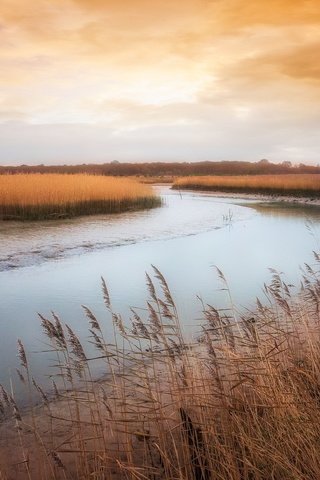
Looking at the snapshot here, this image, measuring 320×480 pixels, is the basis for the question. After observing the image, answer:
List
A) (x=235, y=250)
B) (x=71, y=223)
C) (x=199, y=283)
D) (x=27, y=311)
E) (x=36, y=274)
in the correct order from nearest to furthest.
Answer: (x=27, y=311), (x=199, y=283), (x=36, y=274), (x=235, y=250), (x=71, y=223)

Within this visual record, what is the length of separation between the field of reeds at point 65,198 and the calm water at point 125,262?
1387mm

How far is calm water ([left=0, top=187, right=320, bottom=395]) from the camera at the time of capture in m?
6.78

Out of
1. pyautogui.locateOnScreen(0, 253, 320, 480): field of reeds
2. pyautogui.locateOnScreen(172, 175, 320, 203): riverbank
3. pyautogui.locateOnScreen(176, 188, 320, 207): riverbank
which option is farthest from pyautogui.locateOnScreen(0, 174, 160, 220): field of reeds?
pyautogui.locateOnScreen(0, 253, 320, 480): field of reeds

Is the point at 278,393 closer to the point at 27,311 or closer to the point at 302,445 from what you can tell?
the point at 302,445

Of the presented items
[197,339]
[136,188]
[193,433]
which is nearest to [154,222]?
[136,188]

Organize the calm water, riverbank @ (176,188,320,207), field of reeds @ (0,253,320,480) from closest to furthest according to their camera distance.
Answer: field of reeds @ (0,253,320,480), the calm water, riverbank @ (176,188,320,207)

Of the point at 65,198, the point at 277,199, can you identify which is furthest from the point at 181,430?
the point at 277,199

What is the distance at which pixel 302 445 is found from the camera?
2.59 meters

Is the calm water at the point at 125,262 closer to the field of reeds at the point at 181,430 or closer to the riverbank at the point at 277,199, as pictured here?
the field of reeds at the point at 181,430

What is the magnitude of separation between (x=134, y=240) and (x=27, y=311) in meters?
7.16

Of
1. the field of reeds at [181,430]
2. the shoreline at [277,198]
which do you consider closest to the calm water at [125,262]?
the field of reeds at [181,430]

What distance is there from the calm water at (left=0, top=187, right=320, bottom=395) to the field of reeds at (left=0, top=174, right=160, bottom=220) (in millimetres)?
1387

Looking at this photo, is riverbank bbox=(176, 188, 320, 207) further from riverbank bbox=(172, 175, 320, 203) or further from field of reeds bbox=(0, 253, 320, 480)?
field of reeds bbox=(0, 253, 320, 480)

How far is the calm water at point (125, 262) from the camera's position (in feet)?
22.2
